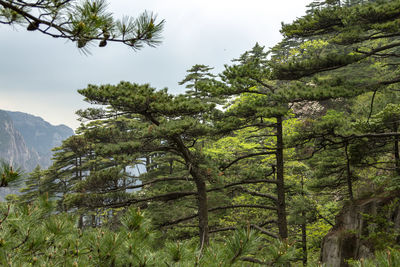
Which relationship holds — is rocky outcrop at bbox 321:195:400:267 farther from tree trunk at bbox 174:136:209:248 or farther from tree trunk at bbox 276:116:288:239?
tree trunk at bbox 174:136:209:248

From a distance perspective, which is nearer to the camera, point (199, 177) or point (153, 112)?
point (153, 112)

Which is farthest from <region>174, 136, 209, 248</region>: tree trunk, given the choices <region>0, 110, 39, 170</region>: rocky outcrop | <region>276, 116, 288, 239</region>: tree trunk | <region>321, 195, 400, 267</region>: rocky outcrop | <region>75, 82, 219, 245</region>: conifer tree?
<region>0, 110, 39, 170</region>: rocky outcrop

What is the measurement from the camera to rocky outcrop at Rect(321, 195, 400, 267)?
6.67 meters

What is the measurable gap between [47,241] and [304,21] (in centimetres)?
655

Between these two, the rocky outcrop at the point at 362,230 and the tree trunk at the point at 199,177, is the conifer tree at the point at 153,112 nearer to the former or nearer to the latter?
the tree trunk at the point at 199,177

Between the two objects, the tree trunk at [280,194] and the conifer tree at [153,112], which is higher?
the conifer tree at [153,112]

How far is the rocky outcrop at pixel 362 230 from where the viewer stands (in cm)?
667

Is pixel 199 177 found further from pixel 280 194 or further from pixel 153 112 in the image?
pixel 280 194

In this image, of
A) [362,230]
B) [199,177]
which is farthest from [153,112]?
[362,230]

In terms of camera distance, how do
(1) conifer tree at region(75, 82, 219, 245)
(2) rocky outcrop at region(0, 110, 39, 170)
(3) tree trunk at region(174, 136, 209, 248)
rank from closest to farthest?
(1) conifer tree at region(75, 82, 219, 245) → (3) tree trunk at region(174, 136, 209, 248) → (2) rocky outcrop at region(0, 110, 39, 170)

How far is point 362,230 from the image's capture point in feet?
25.3

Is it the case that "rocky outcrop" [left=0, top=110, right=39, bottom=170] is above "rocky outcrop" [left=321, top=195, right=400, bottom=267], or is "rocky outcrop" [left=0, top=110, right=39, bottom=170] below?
above

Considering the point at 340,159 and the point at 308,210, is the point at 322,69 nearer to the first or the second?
the point at 340,159

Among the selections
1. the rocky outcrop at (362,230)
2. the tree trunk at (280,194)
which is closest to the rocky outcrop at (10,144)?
the tree trunk at (280,194)
